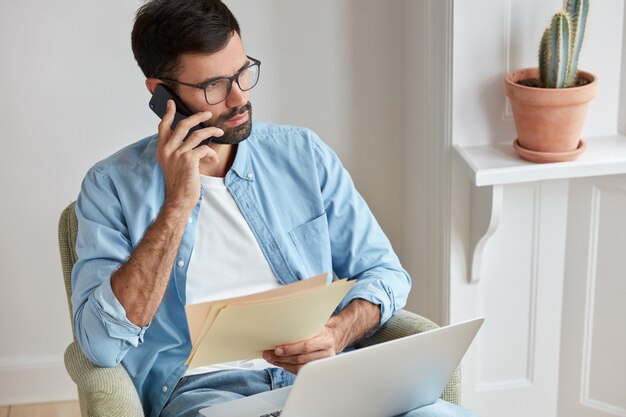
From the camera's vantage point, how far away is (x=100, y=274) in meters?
1.71

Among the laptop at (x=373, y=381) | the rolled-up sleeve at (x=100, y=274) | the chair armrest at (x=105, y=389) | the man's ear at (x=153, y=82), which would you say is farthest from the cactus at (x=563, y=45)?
the chair armrest at (x=105, y=389)

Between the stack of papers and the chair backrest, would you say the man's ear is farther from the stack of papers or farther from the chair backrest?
the stack of papers

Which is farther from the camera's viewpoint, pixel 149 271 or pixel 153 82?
pixel 153 82

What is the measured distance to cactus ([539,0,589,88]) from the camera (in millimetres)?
1998

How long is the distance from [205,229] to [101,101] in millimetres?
811

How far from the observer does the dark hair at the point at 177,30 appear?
5.62 ft

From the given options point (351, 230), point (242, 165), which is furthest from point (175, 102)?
point (351, 230)

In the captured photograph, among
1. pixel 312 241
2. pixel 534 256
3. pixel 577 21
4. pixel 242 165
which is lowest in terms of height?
pixel 534 256

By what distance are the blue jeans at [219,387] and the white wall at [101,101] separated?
3.09 ft

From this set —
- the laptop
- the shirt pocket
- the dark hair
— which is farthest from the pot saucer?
the dark hair

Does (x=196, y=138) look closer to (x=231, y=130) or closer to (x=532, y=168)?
(x=231, y=130)

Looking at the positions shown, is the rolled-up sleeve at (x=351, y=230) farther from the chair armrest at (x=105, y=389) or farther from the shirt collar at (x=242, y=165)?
the chair armrest at (x=105, y=389)

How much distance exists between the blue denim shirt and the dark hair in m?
0.19

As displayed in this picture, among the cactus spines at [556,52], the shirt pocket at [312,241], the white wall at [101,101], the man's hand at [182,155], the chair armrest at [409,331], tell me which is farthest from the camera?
the white wall at [101,101]
